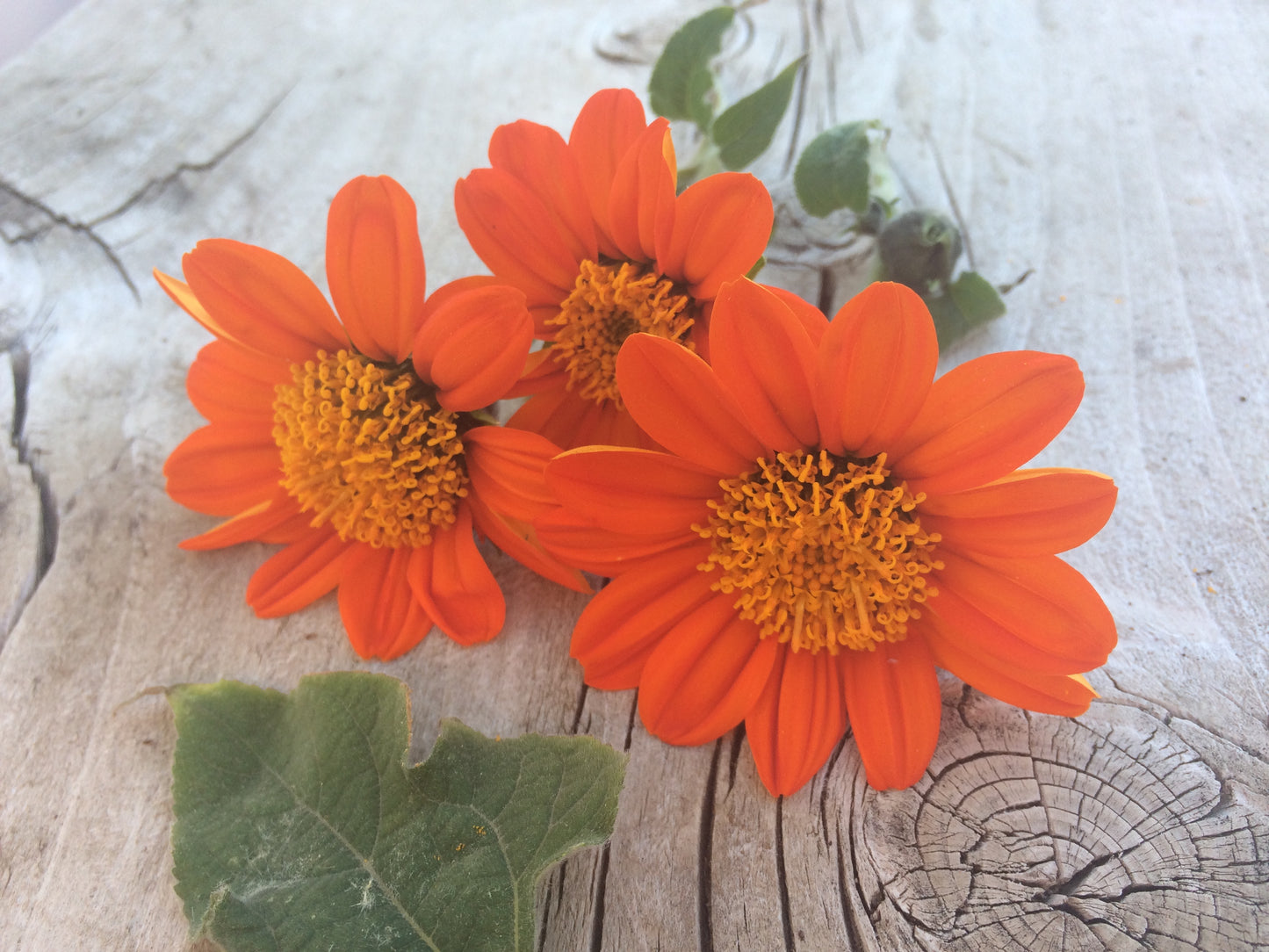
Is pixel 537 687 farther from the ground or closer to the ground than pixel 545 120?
closer to the ground

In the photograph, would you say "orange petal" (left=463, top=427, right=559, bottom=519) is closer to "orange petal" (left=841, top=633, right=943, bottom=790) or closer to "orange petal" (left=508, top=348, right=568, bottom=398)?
"orange petal" (left=508, top=348, right=568, bottom=398)

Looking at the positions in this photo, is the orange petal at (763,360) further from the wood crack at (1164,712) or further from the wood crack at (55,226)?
the wood crack at (55,226)

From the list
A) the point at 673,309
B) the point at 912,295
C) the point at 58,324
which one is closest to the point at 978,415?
the point at 912,295

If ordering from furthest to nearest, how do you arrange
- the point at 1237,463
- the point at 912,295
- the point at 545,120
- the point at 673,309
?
the point at 545,120 → the point at 1237,463 → the point at 673,309 → the point at 912,295

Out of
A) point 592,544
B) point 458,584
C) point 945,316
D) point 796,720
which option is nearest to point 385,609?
point 458,584

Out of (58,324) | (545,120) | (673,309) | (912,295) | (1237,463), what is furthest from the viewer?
(545,120)

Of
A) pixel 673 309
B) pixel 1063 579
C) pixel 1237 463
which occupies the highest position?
pixel 673 309

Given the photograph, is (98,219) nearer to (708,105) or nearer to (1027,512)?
(708,105)

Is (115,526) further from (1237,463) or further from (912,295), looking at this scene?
(1237,463)

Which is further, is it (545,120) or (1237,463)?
(545,120)
